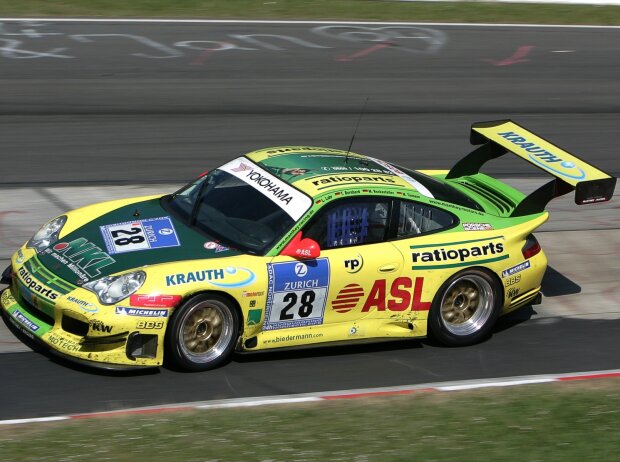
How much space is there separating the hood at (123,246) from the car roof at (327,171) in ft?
2.96

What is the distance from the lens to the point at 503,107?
1672 cm

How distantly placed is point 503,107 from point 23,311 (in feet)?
34.7

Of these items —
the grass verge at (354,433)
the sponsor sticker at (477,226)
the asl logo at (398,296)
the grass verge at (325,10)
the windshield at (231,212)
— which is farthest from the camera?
the grass verge at (325,10)

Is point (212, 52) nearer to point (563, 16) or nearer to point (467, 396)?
point (563, 16)

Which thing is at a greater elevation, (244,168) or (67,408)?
(244,168)

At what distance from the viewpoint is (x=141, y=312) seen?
7371 mm

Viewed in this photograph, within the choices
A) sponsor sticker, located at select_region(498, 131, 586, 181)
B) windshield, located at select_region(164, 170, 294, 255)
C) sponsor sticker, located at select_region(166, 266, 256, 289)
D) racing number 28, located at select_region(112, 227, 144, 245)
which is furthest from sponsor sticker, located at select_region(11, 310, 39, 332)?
sponsor sticker, located at select_region(498, 131, 586, 181)

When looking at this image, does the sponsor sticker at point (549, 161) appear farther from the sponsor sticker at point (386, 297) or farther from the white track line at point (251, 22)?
the white track line at point (251, 22)

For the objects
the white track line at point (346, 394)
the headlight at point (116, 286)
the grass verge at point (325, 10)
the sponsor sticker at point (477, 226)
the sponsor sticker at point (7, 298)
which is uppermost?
the grass verge at point (325, 10)

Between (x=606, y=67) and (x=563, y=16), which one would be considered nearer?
(x=606, y=67)

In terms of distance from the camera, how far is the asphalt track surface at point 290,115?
312 inches

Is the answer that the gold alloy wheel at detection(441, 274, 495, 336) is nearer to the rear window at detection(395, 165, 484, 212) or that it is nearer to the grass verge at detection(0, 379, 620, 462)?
the rear window at detection(395, 165, 484, 212)

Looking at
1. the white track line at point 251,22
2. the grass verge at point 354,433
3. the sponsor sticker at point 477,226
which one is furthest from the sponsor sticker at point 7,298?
the white track line at point 251,22

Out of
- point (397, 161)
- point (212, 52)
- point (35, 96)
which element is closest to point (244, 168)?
point (397, 161)
